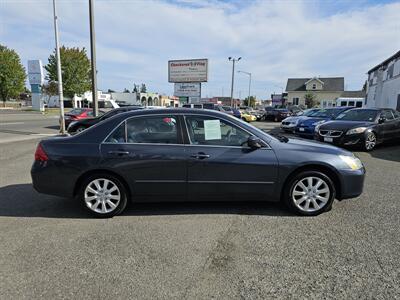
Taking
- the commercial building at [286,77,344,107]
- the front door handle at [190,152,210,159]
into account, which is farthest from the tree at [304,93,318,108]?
the front door handle at [190,152,210,159]

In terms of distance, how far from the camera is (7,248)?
3359mm

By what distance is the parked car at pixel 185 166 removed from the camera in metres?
4.12

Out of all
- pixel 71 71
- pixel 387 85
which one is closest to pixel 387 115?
pixel 387 85

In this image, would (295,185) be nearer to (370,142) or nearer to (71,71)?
(370,142)

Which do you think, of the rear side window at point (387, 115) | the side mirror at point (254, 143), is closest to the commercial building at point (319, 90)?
the rear side window at point (387, 115)

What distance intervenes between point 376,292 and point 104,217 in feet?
→ 11.0

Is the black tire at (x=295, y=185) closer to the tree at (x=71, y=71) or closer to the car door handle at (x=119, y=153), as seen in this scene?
the car door handle at (x=119, y=153)

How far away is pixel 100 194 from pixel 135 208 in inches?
24.7

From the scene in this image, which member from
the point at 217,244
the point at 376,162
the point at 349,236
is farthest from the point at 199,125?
the point at 376,162

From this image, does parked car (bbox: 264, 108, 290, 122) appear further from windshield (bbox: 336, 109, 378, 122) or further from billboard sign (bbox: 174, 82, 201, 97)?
windshield (bbox: 336, 109, 378, 122)

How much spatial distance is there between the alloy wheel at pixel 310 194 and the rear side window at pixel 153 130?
6.19 feet

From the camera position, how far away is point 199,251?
10.9ft

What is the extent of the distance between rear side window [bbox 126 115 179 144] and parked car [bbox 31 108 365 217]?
0.01 m

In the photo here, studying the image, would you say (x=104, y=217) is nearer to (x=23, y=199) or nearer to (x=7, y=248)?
(x=7, y=248)
